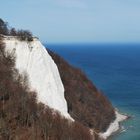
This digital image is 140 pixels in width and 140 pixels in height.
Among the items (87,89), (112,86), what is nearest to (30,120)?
(87,89)

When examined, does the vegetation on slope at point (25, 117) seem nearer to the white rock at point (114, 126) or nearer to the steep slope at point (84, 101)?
the white rock at point (114, 126)

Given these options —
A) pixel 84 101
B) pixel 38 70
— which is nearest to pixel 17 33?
pixel 38 70

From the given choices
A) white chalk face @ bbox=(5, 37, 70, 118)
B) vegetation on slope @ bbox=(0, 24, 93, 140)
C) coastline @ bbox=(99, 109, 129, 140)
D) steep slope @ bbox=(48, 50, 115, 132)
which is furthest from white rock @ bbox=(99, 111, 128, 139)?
vegetation on slope @ bbox=(0, 24, 93, 140)

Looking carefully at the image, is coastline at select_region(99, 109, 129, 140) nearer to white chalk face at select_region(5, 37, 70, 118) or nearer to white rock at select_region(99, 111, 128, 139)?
white rock at select_region(99, 111, 128, 139)

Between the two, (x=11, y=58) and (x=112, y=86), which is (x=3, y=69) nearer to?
(x=11, y=58)

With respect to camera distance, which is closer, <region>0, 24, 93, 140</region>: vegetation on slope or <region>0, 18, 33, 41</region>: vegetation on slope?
<region>0, 24, 93, 140</region>: vegetation on slope

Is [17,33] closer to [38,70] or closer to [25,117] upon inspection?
[38,70]
